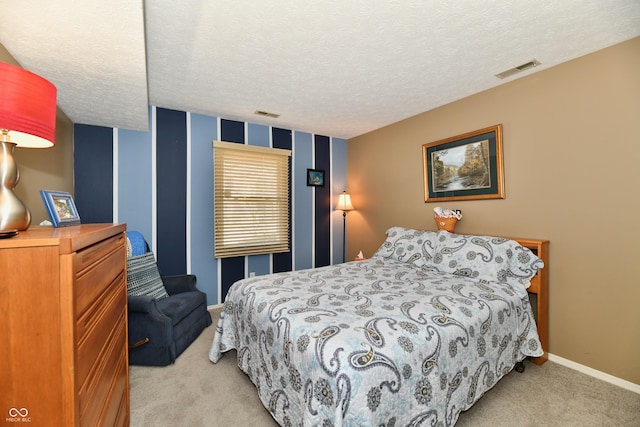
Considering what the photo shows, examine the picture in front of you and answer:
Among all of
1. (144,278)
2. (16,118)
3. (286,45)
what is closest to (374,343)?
(16,118)

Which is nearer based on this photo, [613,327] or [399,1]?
[399,1]

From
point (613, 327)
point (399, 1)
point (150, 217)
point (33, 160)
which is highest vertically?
point (399, 1)

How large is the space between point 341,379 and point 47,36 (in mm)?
2447

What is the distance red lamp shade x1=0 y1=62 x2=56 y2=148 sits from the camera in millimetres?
912

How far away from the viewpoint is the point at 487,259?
245 centimetres

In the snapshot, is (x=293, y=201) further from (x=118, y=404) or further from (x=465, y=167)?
(x=118, y=404)

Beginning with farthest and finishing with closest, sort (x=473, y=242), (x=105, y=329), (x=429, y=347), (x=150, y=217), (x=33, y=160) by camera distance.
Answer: (x=150, y=217), (x=473, y=242), (x=33, y=160), (x=429, y=347), (x=105, y=329)

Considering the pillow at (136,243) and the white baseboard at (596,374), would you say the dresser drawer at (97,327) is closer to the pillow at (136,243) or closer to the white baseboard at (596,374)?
the pillow at (136,243)

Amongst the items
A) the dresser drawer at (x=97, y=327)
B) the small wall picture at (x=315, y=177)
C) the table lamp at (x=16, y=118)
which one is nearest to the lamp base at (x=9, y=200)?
the table lamp at (x=16, y=118)

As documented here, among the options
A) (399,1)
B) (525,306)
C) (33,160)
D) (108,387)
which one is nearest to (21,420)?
(108,387)

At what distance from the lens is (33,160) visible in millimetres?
2150

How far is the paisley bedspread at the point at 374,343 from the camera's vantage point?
4.13 ft

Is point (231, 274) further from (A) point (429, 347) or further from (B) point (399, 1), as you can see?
(B) point (399, 1)

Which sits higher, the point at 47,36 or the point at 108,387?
the point at 47,36
